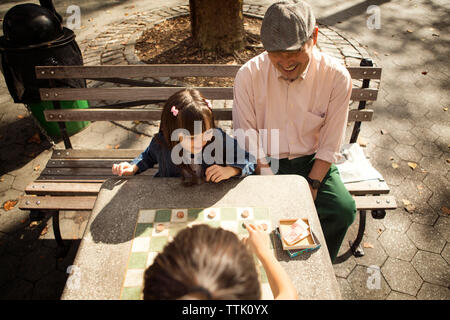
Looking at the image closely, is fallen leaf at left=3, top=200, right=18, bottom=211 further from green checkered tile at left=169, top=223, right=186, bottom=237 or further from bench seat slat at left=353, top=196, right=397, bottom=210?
bench seat slat at left=353, top=196, right=397, bottom=210

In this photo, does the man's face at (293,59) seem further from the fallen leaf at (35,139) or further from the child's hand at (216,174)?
the fallen leaf at (35,139)

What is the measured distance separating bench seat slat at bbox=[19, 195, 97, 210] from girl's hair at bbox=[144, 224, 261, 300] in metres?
1.63

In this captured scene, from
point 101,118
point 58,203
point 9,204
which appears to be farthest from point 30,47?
point 58,203

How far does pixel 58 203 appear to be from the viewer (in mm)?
2631

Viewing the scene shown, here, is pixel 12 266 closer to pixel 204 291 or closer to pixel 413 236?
pixel 204 291

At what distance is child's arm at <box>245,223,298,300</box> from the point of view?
54.5 inches

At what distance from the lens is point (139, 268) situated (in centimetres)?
154

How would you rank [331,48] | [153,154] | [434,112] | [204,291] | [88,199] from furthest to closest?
1. [331,48]
2. [434,112]
3. [88,199]
4. [153,154]
5. [204,291]

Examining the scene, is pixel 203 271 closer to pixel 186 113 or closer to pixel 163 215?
pixel 163 215

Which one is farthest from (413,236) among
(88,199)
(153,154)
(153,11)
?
(153,11)

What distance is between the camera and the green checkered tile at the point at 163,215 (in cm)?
176

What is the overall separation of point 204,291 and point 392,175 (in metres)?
3.35

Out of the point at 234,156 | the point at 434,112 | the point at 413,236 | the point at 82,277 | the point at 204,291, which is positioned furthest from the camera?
the point at 434,112

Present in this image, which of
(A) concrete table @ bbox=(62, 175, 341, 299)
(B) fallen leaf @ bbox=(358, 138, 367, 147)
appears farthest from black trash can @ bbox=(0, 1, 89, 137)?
(B) fallen leaf @ bbox=(358, 138, 367, 147)
